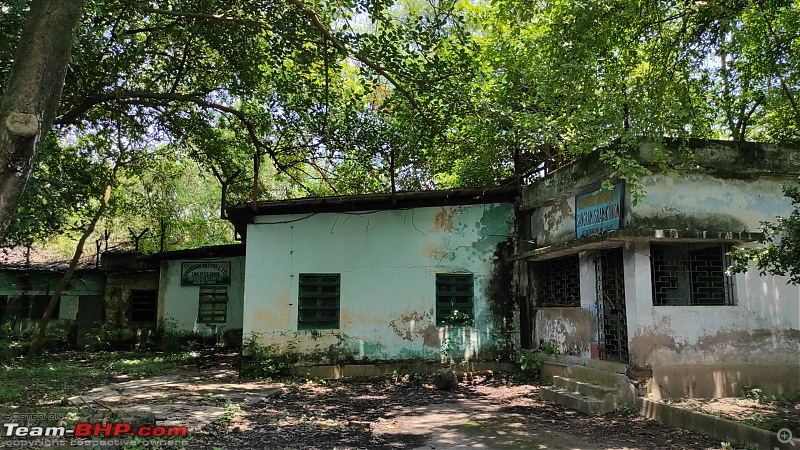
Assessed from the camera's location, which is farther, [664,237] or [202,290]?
[202,290]

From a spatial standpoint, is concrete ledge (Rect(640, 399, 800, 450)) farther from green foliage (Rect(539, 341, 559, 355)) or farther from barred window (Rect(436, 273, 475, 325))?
barred window (Rect(436, 273, 475, 325))

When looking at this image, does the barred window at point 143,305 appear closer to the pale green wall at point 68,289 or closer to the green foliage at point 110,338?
the green foliage at point 110,338

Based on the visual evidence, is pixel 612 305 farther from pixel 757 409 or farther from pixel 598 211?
pixel 757 409

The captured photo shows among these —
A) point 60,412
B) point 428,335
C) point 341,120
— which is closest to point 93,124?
point 341,120

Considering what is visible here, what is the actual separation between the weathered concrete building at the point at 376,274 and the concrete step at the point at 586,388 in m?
2.06

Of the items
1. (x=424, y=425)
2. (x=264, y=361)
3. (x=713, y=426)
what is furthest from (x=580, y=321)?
(x=264, y=361)

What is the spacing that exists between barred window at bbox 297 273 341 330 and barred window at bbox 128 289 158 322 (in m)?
7.48

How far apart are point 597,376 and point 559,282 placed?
2.16 meters

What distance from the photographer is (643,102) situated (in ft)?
23.6

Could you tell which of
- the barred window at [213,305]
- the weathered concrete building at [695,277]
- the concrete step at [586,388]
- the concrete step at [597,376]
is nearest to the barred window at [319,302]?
the concrete step at [586,388]

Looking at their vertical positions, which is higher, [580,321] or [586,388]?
[580,321]

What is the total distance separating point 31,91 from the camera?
3.51m

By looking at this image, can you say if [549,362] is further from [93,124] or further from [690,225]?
[93,124]

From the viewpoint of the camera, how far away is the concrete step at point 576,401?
7.00 metres
